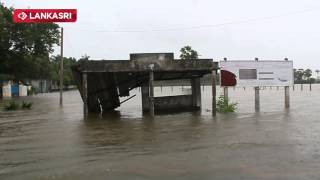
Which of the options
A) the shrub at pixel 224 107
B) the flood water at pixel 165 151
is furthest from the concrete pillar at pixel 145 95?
the flood water at pixel 165 151

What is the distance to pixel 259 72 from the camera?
23609 mm

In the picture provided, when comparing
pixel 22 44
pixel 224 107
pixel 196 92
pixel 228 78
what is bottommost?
pixel 224 107

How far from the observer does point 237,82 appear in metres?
23.2

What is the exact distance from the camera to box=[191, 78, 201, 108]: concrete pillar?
84.7 feet

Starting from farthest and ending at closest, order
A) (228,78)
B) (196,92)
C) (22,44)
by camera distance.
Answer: (22,44) < (196,92) < (228,78)

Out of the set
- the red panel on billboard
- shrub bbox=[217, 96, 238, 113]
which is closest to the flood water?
shrub bbox=[217, 96, 238, 113]

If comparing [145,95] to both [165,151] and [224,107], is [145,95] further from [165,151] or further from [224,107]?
[165,151]

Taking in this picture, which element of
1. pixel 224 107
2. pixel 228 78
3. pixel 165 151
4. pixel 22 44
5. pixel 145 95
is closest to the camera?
pixel 165 151

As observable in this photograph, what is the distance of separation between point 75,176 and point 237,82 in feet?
52.7

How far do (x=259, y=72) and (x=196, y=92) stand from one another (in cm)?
406

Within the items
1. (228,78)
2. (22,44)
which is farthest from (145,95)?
(22,44)

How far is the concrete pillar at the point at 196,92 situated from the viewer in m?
25.8

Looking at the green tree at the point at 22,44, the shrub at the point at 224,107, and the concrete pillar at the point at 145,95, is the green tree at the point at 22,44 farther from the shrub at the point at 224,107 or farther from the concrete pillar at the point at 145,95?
the shrub at the point at 224,107

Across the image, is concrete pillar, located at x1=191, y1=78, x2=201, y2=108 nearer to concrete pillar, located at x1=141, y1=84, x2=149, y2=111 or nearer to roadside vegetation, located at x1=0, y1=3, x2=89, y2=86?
concrete pillar, located at x1=141, y1=84, x2=149, y2=111
